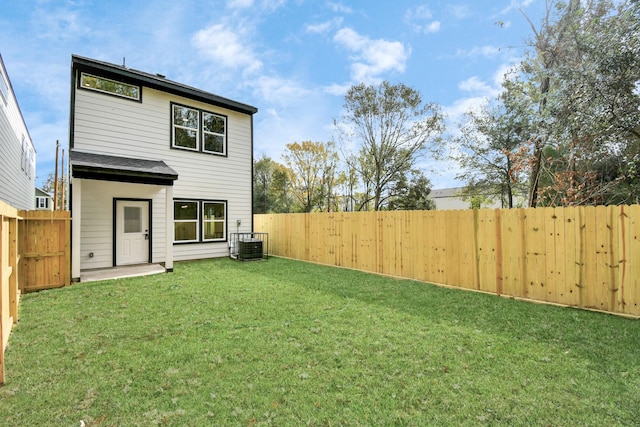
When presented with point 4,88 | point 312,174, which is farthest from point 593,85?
point 312,174

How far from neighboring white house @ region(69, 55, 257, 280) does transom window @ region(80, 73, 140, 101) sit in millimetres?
24

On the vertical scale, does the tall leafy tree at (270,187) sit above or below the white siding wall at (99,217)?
above

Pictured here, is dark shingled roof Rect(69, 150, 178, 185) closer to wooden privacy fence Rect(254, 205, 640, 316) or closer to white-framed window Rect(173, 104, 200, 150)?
white-framed window Rect(173, 104, 200, 150)

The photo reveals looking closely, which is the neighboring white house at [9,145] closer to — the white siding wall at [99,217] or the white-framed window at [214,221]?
the white siding wall at [99,217]

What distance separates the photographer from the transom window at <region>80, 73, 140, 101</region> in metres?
8.07

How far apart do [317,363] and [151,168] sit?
725 cm

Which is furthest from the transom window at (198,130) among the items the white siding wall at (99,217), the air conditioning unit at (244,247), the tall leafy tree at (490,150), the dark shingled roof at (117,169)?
the tall leafy tree at (490,150)

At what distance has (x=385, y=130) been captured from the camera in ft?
61.1

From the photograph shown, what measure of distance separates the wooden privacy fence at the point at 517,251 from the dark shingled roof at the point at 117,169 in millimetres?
5326

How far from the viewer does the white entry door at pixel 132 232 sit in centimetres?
857

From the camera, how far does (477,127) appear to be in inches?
595

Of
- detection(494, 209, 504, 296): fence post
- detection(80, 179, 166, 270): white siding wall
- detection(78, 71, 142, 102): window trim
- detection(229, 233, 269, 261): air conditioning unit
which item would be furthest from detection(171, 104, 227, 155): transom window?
detection(494, 209, 504, 296): fence post

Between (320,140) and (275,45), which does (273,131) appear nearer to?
(320,140)

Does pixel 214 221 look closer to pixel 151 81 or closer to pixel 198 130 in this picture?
pixel 198 130
